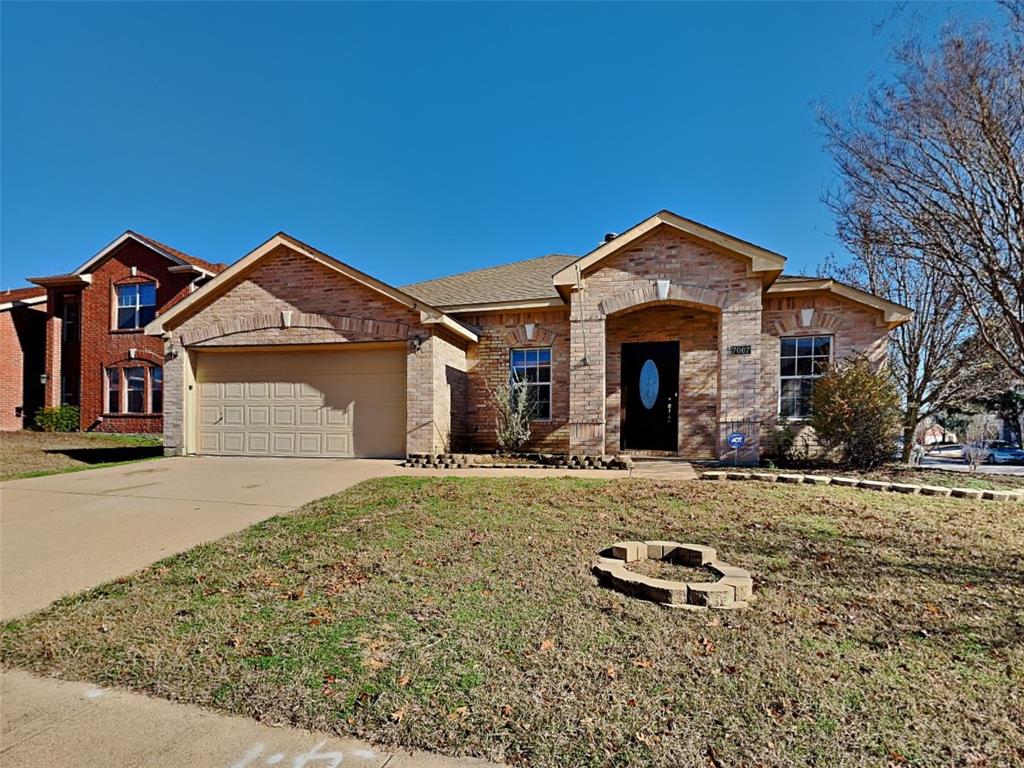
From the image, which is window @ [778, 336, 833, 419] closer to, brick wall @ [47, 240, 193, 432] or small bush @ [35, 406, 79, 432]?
brick wall @ [47, 240, 193, 432]

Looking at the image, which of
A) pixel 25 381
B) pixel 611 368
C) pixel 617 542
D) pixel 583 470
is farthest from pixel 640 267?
pixel 25 381

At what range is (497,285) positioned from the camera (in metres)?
15.0

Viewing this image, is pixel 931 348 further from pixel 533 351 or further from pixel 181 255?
pixel 181 255

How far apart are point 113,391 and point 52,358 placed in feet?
11.6

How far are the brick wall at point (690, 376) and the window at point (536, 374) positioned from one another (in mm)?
1498

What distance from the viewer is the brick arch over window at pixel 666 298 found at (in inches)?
425

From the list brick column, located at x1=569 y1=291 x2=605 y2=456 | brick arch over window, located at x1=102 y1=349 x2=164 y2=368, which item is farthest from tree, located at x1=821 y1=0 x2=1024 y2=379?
brick arch over window, located at x1=102 y1=349 x2=164 y2=368

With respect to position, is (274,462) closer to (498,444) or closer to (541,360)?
(498,444)

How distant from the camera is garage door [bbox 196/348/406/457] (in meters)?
11.9

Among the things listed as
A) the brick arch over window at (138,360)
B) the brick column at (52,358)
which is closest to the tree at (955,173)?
the brick arch over window at (138,360)

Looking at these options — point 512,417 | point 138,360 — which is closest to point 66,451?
point 138,360

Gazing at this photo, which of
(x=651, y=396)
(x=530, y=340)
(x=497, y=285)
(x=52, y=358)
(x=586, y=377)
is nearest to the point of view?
(x=586, y=377)


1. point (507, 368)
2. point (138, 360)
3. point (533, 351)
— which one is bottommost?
point (507, 368)

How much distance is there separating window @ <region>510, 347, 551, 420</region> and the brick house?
4 centimetres
